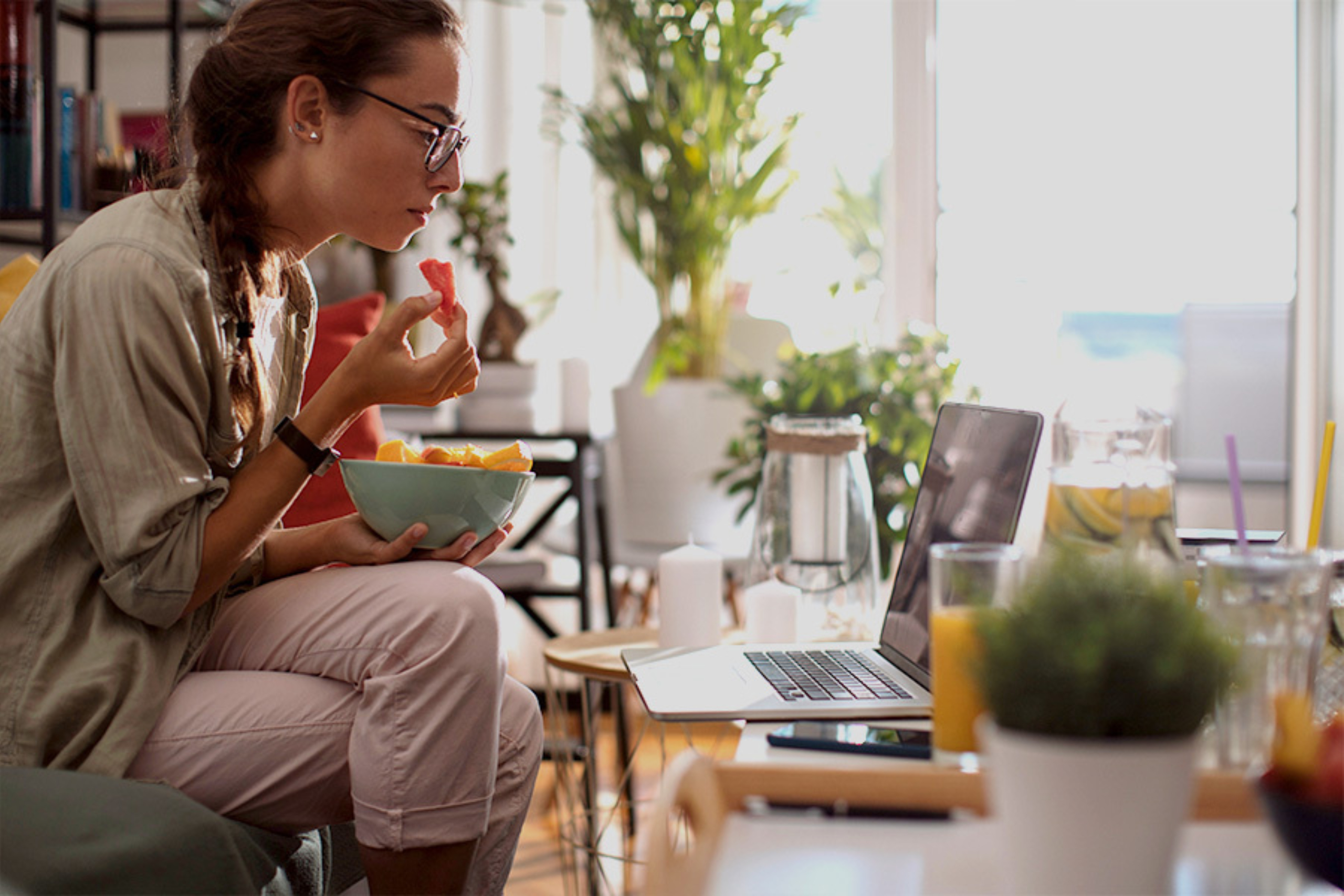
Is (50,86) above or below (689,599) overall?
above

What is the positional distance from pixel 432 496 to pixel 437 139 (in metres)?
0.39

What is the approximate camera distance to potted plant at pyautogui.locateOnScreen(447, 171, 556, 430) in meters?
3.00

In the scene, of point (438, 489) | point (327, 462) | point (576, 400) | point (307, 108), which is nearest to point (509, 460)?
point (438, 489)

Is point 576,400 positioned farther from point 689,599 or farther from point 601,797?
point 689,599

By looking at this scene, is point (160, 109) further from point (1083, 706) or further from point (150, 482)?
point (1083, 706)

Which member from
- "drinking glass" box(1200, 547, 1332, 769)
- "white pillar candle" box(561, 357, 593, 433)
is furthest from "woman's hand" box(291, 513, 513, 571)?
"white pillar candle" box(561, 357, 593, 433)

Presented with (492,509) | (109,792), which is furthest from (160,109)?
(109,792)

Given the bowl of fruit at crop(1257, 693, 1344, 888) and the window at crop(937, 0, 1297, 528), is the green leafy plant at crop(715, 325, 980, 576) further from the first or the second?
the bowl of fruit at crop(1257, 693, 1344, 888)

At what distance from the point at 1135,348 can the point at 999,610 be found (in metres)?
3.15

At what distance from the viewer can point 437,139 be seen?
4.66 feet

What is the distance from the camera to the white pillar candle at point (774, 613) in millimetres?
1729

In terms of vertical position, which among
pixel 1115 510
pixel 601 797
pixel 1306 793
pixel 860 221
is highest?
pixel 860 221

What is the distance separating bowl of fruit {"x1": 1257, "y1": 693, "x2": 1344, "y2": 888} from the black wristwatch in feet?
2.90

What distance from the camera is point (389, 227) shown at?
1445 mm
